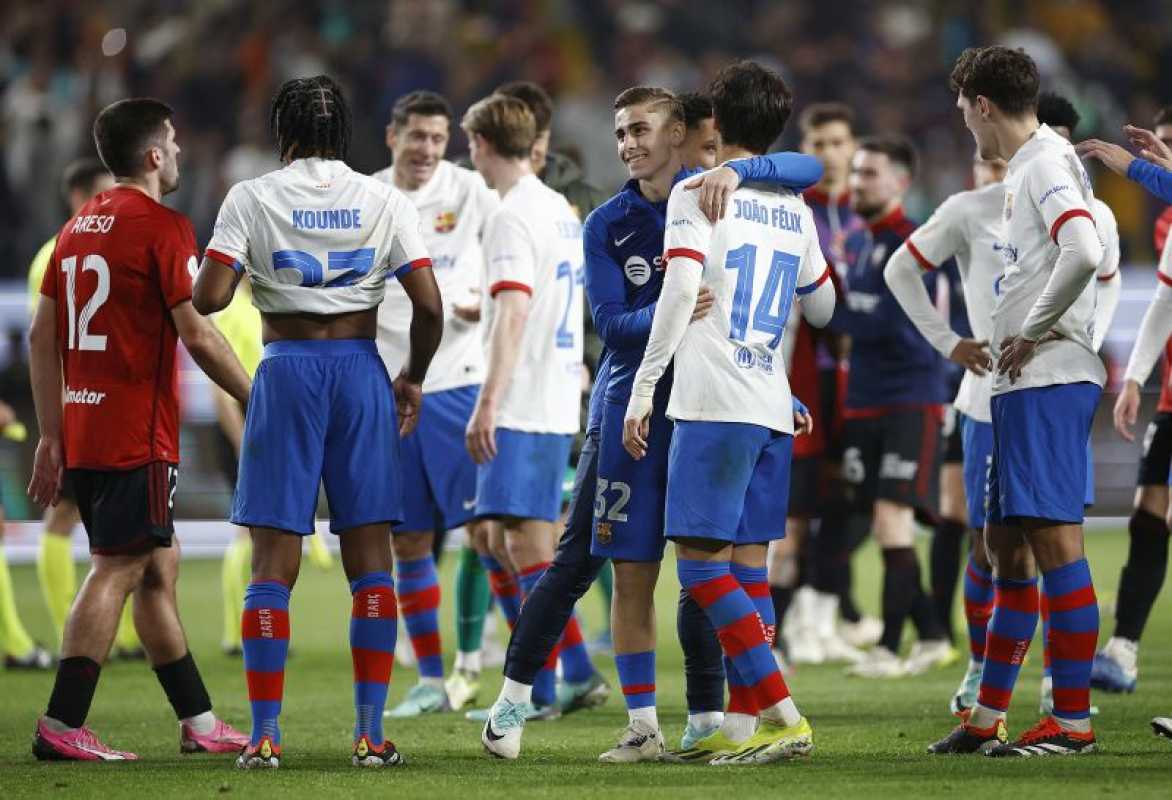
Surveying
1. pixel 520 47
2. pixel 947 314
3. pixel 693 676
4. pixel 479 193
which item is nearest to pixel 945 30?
pixel 520 47

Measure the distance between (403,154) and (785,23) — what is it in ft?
39.5

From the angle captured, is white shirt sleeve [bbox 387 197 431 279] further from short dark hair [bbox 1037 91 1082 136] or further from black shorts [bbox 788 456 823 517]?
black shorts [bbox 788 456 823 517]

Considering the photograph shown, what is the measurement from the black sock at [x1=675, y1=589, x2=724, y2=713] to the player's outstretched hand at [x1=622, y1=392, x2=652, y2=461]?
76 cm

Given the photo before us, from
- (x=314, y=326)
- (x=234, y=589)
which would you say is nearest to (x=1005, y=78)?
(x=314, y=326)

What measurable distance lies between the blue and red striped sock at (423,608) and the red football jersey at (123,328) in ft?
5.32

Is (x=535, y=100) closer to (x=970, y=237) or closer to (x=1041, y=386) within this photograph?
(x=970, y=237)

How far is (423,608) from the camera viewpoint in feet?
25.9

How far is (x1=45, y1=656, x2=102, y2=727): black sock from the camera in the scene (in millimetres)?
Answer: 6434

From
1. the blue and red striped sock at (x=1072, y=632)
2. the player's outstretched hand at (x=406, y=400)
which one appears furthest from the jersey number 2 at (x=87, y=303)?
the blue and red striped sock at (x=1072, y=632)

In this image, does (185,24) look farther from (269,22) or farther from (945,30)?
(945,30)

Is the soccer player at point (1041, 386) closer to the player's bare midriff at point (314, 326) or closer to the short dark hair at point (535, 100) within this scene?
the player's bare midriff at point (314, 326)

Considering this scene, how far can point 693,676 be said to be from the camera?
6.44m

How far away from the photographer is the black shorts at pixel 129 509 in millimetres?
6465

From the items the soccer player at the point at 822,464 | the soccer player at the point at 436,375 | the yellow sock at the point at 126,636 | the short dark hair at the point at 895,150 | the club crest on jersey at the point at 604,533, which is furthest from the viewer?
the yellow sock at the point at 126,636
